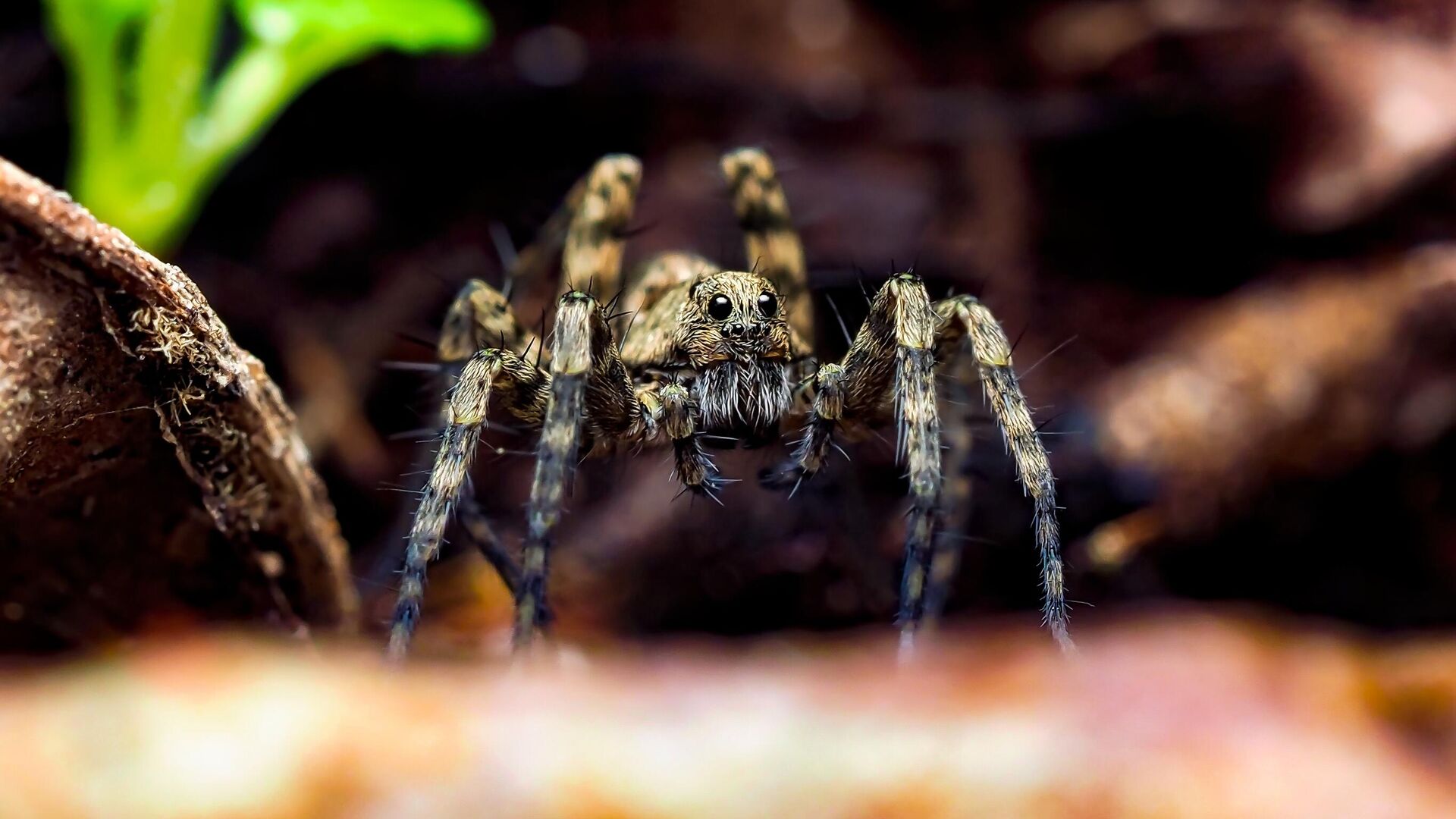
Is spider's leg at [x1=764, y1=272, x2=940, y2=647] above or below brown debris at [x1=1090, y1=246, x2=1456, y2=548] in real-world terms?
below

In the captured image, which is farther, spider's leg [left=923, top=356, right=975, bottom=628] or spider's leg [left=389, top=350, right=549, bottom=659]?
spider's leg [left=923, top=356, right=975, bottom=628]

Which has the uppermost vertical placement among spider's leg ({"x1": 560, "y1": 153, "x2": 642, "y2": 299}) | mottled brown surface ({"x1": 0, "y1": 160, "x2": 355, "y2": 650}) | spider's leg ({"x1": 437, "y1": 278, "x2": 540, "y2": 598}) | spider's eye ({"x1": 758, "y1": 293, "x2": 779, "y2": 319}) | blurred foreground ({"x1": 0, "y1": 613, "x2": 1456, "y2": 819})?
spider's leg ({"x1": 560, "y1": 153, "x2": 642, "y2": 299})

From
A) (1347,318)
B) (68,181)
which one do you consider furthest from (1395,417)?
(68,181)

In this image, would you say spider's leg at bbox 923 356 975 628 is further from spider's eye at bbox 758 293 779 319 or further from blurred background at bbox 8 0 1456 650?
spider's eye at bbox 758 293 779 319

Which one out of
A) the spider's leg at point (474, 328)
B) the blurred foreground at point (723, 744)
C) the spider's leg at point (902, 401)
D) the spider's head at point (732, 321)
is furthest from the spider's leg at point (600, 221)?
the blurred foreground at point (723, 744)

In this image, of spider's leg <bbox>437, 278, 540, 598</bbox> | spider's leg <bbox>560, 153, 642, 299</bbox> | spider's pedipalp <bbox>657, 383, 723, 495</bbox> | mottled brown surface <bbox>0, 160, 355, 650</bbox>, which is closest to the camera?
mottled brown surface <bbox>0, 160, 355, 650</bbox>

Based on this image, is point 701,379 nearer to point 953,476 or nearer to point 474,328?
point 474,328

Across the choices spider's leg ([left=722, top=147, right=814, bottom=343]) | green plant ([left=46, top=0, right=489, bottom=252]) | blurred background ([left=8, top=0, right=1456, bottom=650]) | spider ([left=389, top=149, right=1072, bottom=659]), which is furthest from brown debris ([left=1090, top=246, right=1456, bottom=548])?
green plant ([left=46, top=0, right=489, bottom=252])

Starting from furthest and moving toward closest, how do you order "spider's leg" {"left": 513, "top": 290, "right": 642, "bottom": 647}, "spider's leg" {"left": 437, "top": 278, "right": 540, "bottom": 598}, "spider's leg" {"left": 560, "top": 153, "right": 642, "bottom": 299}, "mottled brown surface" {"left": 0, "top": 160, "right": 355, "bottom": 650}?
"spider's leg" {"left": 560, "top": 153, "right": 642, "bottom": 299}, "spider's leg" {"left": 437, "top": 278, "right": 540, "bottom": 598}, "spider's leg" {"left": 513, "top": 290, "right": 642, "bottom": 647}, "mottled brown surface" {"left": 0, "top": 160, "right": 355, "bottom": 650}

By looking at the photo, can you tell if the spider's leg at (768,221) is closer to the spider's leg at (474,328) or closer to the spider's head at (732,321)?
the spider's head at (732,321)
